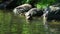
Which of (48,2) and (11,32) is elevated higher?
(48,2)

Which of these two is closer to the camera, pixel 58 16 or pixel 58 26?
pixel 58 26

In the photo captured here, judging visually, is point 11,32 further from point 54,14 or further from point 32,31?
point 54,14

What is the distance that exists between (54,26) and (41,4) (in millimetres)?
6727

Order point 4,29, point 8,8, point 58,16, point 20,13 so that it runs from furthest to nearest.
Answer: point 8,8 < point 20,13 < point 58,16 < point 4,29

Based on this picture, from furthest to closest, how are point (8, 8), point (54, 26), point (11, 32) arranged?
point (8, 8), point (54, 26), point (11, 32)

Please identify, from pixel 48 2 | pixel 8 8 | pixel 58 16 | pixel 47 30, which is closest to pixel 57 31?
pixel 47 30

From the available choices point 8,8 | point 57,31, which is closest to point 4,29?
point 57,31

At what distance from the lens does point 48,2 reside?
21641mm

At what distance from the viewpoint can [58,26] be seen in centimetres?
1566

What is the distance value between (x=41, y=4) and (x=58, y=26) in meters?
6.73

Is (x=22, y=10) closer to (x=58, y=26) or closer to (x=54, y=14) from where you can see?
(x=54, y=14)

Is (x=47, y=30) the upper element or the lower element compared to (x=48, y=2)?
lower

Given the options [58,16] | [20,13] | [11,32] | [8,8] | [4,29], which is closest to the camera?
[11,32]

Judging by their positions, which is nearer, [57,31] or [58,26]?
[57,31]
